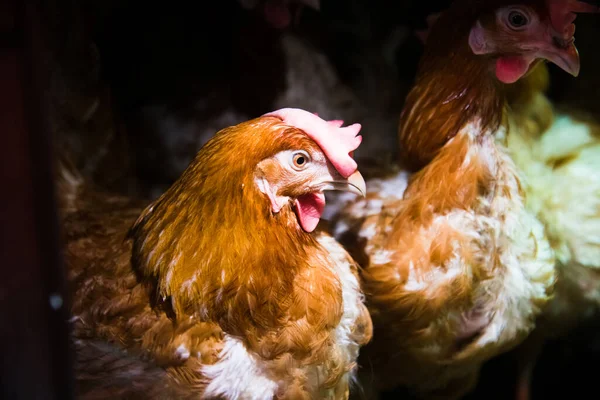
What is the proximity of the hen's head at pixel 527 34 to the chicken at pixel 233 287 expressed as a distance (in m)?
0.37

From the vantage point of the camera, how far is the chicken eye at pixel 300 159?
2.97 ft

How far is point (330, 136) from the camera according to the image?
0.92 metres

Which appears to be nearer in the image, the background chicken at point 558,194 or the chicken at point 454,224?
the chicken at point 454,224

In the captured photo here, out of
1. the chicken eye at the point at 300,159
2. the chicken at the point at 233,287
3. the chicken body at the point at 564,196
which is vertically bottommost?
the chicken body at the point at 564,196

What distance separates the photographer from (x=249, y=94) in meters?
1.47

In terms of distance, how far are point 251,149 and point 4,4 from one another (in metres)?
0.38

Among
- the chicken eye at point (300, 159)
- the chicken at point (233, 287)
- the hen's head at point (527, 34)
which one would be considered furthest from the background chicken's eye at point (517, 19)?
the chicken eye at point (300, 159)

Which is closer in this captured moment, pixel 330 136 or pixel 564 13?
pixel 330 136

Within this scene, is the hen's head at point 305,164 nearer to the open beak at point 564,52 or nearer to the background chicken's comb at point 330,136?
the background chicken's comb at point 330,136

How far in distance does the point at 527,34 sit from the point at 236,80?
76cm

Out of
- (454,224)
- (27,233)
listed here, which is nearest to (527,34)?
(454,224)

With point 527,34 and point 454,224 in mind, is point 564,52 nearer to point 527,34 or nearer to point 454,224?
point 527,34

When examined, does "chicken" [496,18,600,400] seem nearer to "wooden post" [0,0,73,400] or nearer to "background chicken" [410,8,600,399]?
"background chicken" [410,8,600,399]

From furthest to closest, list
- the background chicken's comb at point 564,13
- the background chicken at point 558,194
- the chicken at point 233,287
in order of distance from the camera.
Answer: the background chicken at point 558,194, the background chicken's comb at point 564,13, the chicken at point 233,287
